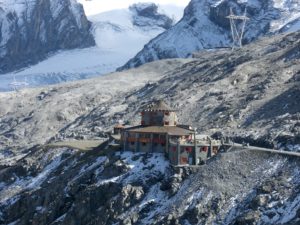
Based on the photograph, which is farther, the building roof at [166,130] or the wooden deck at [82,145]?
the wooden deck at [82,145]

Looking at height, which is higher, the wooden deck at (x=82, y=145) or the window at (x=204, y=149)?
the window at (x=204, y=149)

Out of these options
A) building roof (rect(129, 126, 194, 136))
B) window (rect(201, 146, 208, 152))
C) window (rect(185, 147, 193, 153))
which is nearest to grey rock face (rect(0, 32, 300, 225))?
window (rect(185, 147, 193, 153))

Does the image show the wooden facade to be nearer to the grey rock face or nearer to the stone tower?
the stone tower

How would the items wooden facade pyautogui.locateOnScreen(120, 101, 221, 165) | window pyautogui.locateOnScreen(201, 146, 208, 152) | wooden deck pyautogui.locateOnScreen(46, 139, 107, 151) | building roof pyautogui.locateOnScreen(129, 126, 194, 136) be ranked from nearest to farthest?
wooden facade pyautogui.locateOnScreen(120, 101, 221, 165) → window pyautogui.locateOnScreen(201, 146, 208, 152) → building roof pyautogui.locateOnScreen(129, 126, 194, 136) → wooden deck pyautogui.locateOnScreen(46, 139, 107, 151)

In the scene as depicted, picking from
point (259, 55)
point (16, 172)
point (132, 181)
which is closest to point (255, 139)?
point (132, 181)

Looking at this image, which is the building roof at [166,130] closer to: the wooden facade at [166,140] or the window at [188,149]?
the wooden facade at [166,140]

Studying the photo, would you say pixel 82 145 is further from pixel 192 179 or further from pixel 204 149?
pixel 192 179

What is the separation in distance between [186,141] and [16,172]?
40854 millimetres

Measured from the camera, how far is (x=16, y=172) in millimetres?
139375

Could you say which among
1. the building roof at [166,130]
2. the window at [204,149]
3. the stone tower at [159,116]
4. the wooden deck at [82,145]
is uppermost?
the stone tower at [159,116]

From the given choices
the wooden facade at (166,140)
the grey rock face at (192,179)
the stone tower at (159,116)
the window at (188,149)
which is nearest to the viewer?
the grey rock face at (192,179)

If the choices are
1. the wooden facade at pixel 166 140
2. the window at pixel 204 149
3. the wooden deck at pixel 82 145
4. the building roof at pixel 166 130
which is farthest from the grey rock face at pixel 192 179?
the building roof at pixel 166 130

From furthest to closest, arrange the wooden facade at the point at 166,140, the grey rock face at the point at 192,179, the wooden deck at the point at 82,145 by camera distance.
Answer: the wooden deck at the point at 82,145 → the wooden facade at the point at 166,140 → the grey rock face at the point at 192,179

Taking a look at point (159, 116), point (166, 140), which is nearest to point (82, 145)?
point (159, 116)
